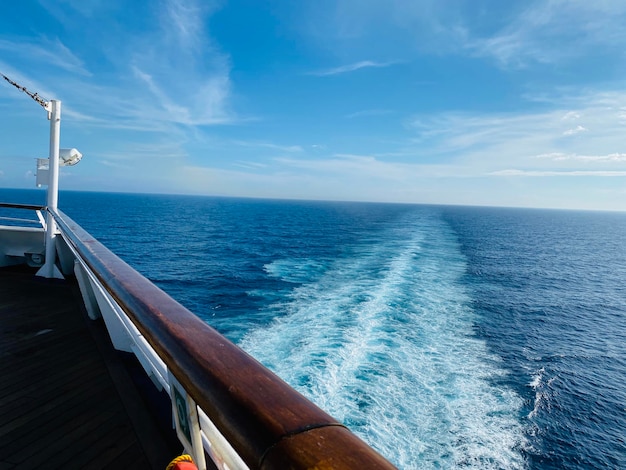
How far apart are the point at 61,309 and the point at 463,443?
Answer: 8544 millimetres

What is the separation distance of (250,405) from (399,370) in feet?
33.9

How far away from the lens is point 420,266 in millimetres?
22984

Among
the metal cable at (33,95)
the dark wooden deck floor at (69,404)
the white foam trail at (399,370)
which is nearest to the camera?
the dark wooden deck floor at (69,404)

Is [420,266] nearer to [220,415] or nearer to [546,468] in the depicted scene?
[546,468]

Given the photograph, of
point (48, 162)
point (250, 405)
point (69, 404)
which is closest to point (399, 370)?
point (69, 404)

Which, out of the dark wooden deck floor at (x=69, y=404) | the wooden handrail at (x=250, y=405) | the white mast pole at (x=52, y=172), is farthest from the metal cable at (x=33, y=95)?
the wooden handrail at (x=250, y=405)

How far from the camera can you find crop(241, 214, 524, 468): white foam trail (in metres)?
7.82

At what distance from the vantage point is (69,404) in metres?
2.26

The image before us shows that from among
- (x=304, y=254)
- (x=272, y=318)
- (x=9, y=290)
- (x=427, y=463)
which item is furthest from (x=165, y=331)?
(x=304, y=254)

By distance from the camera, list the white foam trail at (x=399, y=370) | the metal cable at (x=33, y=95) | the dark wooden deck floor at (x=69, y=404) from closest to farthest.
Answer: the dark wooden deck floor at (x=69, y=404), the metal cable at (x=33, y=95), the white foam trail at (x=399, y=370)

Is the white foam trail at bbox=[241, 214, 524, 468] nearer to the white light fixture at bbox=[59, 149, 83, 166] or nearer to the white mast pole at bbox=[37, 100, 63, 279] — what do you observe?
the white mast pole at bbox=[37, 100, 63, 279]

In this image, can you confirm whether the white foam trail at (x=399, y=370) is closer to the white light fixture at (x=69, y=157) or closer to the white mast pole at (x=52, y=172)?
the white mast pole at (x=52, y=172)

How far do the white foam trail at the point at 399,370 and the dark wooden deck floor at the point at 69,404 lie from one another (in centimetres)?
619

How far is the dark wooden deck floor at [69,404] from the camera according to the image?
1.80 m
